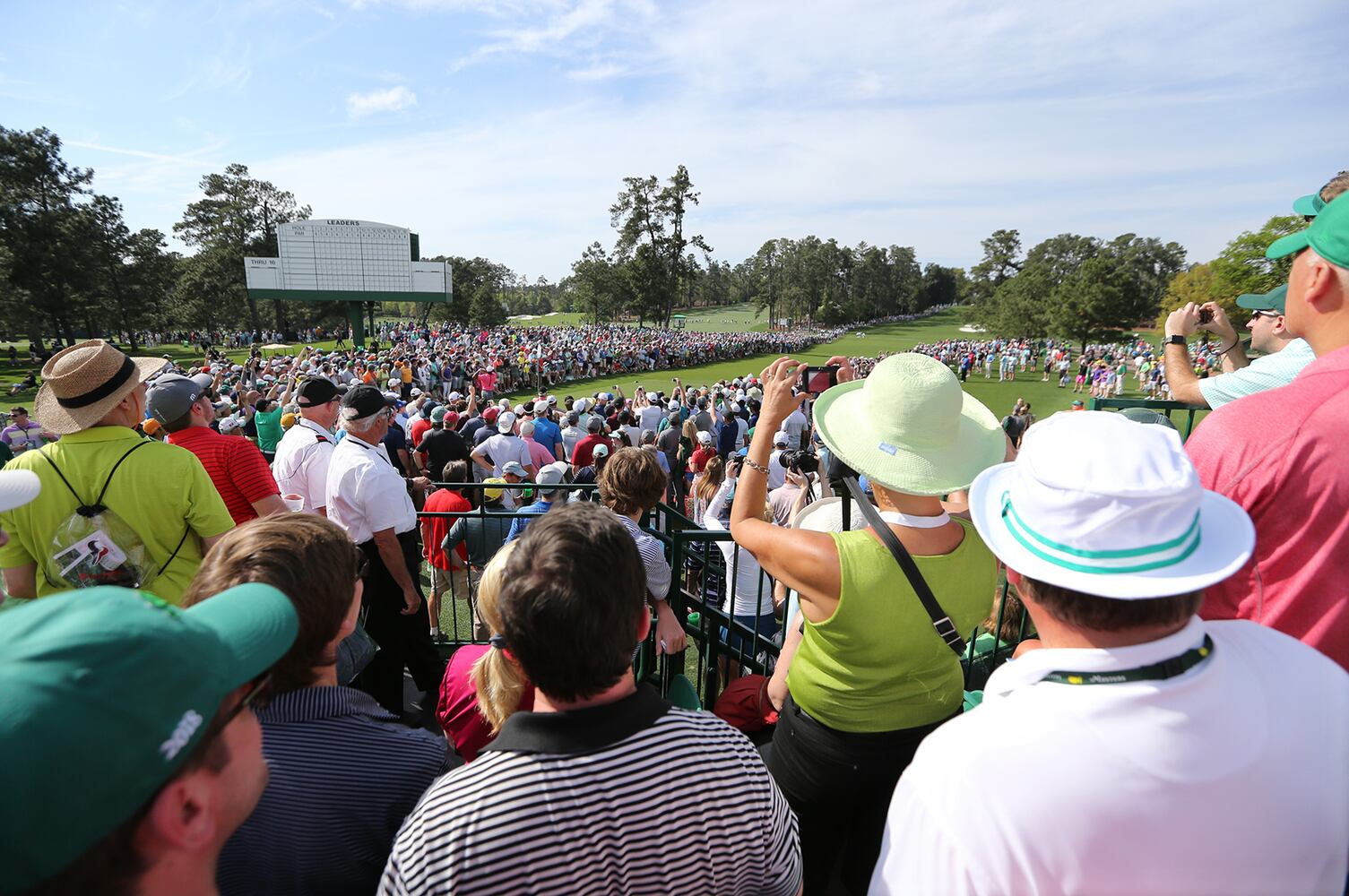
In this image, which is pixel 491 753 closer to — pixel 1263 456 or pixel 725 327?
pixel 1263 456

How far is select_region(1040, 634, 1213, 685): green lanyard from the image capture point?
1049 millimetres

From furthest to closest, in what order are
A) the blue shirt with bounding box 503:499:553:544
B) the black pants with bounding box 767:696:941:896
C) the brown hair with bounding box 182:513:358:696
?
1. the blue shirt with bounding box 503:499:553:544
2. the black pants with bounding box 767:696:941:896
3. the brown hair with bounding box 182:513:358:696

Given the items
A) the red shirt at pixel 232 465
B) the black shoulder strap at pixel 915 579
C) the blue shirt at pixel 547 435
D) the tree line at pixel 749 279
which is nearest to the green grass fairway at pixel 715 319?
the tree line at pixel 749 279

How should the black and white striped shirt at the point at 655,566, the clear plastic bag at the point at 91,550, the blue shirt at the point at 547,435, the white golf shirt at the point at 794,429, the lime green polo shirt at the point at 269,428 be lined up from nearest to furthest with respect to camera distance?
the clear plastic bag at the point at 91,550 → the black and white striped shirt at the point at 655,566 → the lime green polo shirt at the point at 269,428 → the blue shirt at the point at 547,435 → the white golf shirt at the point at 794,429

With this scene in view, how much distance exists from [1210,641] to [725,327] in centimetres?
8939

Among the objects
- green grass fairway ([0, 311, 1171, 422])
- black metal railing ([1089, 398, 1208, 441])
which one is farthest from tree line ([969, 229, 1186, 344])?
black metal railing ([1089, 398, 1208, 441])

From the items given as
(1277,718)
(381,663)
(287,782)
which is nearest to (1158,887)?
(1277,718)

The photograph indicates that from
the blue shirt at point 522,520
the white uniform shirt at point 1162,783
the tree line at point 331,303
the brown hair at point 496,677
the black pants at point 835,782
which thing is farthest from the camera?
the tree line at point 331,303

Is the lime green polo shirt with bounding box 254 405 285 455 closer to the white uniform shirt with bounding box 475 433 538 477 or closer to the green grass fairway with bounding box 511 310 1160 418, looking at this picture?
the white uniform shirt with bounding box 475 433 538 477

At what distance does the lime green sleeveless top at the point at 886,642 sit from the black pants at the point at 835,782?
2.0 inches

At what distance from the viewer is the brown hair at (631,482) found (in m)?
3.57

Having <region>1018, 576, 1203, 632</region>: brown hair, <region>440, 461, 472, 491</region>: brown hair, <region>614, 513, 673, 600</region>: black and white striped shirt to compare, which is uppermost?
<region>1018, 576, 1203, 632</region>: brown hair

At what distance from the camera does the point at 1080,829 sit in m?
1.01

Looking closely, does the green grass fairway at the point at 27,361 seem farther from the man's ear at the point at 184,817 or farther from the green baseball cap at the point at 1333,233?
the green baseball cap at the point at 1333,233
